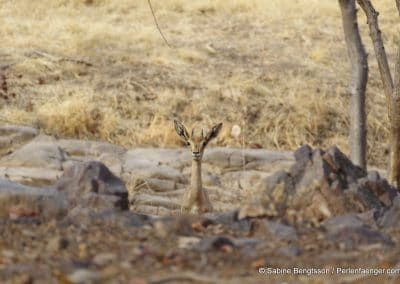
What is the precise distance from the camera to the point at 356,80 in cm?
930

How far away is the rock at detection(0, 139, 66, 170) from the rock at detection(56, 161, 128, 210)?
4.76m

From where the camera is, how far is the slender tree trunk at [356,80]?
30.3ft

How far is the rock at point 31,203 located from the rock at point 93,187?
0.12 meters

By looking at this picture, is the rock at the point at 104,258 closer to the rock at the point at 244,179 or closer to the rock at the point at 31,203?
the rock at the point at 31,203

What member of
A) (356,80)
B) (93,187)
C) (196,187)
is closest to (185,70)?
(356,80)

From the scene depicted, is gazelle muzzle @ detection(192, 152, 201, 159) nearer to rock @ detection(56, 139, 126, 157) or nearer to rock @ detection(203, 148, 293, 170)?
rock @ detection(203, 148, 293, 170)

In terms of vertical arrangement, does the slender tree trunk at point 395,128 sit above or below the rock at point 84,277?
above

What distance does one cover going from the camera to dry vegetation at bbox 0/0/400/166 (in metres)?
12.7

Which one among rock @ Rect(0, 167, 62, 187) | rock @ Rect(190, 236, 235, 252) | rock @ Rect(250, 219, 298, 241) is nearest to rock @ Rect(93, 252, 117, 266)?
rock @ Rect(190, 236, 235, 252)

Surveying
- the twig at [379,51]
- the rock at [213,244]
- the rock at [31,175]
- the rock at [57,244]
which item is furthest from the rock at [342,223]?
the rock at [31,175]

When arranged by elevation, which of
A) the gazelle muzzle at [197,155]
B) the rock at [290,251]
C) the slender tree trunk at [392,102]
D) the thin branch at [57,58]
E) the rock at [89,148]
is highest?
the thin branch at [57,58]

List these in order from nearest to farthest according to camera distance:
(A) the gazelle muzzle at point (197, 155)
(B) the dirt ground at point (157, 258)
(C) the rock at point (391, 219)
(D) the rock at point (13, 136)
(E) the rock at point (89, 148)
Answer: (B) the dirt ground at point (157, 258), (C) the rock at point (391, 219), (A) the gazelle muzzle at point (197, 155), (E) the rock at point (89, 148), (D) the rock at point (13, 136)

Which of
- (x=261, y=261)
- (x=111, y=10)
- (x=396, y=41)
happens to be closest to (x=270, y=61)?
(x=396, y=41)

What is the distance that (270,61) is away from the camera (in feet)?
50.2
